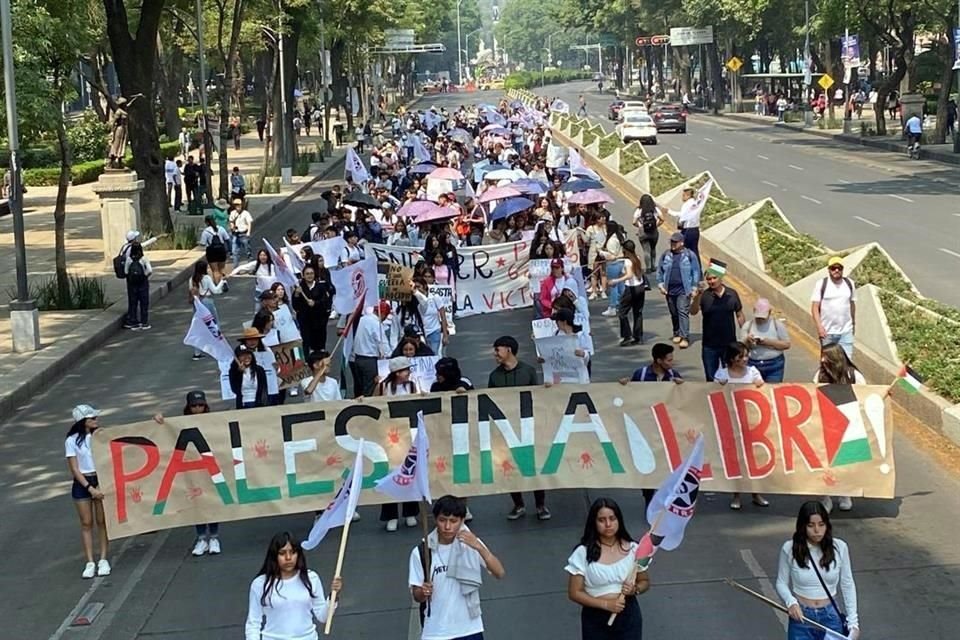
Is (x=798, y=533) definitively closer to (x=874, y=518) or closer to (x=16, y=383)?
(x=874, y=518)

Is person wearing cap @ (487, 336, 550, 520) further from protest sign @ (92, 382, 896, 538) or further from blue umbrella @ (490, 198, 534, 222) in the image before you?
blue umbrella @ (490, 198, 534, 222)

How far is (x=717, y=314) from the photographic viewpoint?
588 inches

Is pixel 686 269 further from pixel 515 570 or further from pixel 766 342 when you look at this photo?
pixel 515 570

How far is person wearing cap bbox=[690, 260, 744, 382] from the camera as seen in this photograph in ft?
49.0

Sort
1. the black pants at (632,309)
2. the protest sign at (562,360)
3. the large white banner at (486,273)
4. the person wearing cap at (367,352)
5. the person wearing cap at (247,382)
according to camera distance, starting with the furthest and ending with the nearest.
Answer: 1. the large white banner at (486,273)
2. the black pants at (632,309)
3. the person wearing cap at (367,352)
4. the protest sign at (562,360)
5. the person wearing cap at (247,382)

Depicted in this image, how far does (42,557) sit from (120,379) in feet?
24.9

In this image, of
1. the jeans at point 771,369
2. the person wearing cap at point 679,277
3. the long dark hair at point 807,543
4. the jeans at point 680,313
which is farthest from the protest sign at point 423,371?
the jeans at point 680,313

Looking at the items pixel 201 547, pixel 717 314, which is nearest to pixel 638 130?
pixel 717 314

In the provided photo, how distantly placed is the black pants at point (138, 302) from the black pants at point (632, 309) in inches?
300

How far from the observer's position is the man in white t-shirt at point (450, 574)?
7926mm

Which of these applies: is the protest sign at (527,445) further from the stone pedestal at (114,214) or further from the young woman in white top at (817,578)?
the stone pedestal at (114,214)

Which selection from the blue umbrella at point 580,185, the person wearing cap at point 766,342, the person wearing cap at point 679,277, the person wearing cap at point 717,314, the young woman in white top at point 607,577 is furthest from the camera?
the blue umbrella at point 580,185

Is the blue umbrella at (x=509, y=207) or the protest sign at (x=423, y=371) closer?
the protest sign at (x=423, y=371)

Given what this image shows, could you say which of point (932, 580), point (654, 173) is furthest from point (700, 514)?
point (654, 173)
